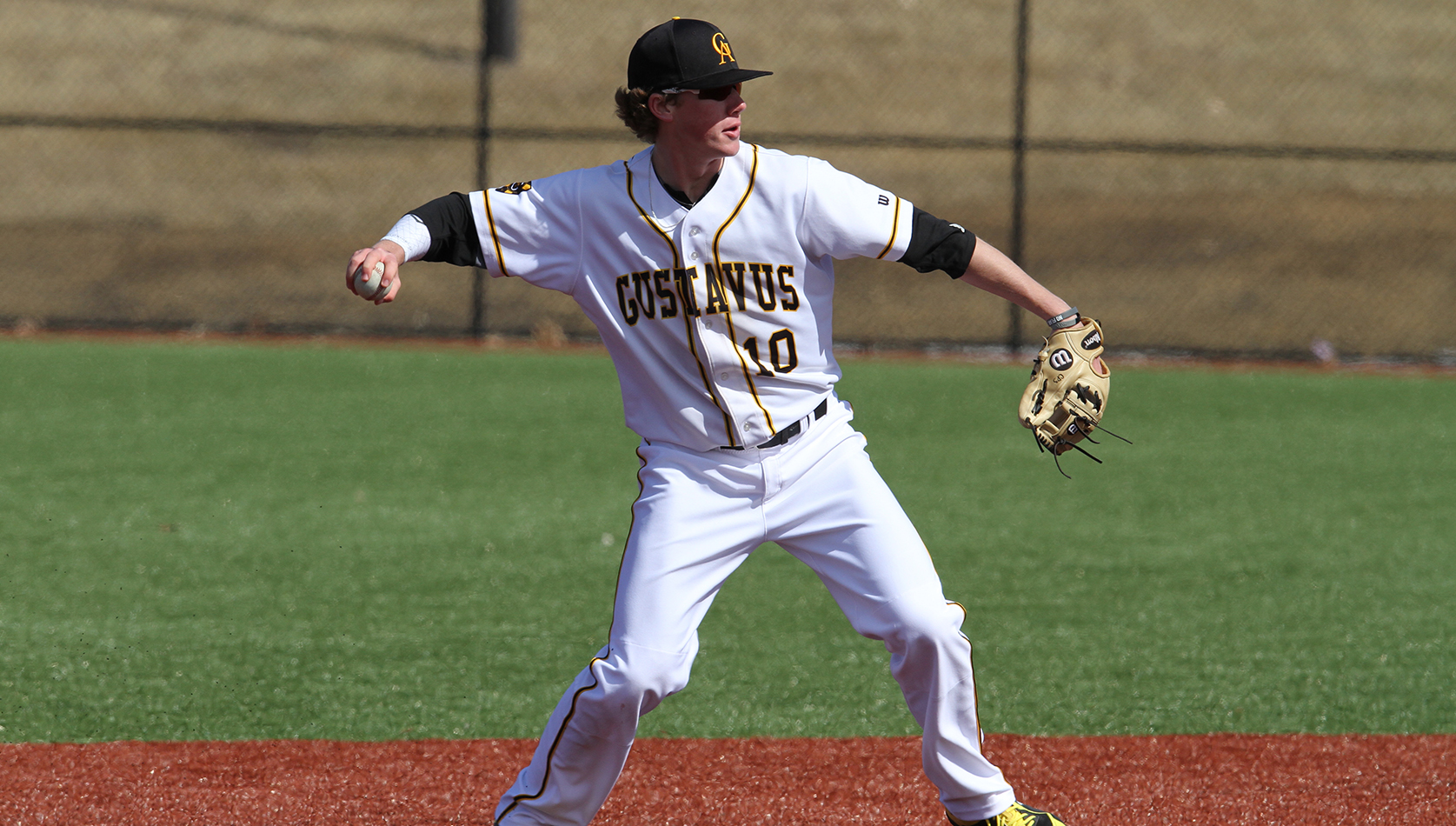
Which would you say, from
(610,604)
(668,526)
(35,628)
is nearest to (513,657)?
(610,604)

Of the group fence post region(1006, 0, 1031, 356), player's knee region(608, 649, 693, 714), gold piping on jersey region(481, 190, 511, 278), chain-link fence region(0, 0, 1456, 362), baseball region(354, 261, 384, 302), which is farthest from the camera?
chain-link fence region(0, 0, 1456, 362)

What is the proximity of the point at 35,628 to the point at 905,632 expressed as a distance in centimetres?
390

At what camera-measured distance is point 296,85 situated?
87.2ft

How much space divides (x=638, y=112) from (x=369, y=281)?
0.88 metres

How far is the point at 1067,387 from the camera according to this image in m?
3.77

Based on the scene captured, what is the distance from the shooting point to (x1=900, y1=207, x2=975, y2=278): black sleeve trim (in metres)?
3.74

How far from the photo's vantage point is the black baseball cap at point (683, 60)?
3643 millimetres

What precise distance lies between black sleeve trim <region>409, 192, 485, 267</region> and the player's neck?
489 millimetres

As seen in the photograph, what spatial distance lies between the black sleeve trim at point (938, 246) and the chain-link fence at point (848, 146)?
10.6m

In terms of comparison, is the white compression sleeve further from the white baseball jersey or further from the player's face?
the player's face

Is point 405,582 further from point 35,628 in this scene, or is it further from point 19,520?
point 19,520

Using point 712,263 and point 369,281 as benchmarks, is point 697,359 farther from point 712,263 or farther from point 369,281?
point 369,281

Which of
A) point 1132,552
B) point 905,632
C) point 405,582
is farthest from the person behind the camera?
point 1132,552

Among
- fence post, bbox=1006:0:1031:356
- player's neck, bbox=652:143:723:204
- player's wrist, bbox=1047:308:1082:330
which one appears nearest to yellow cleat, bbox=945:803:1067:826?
player's wrist, bbox=1047:308:1082:330
